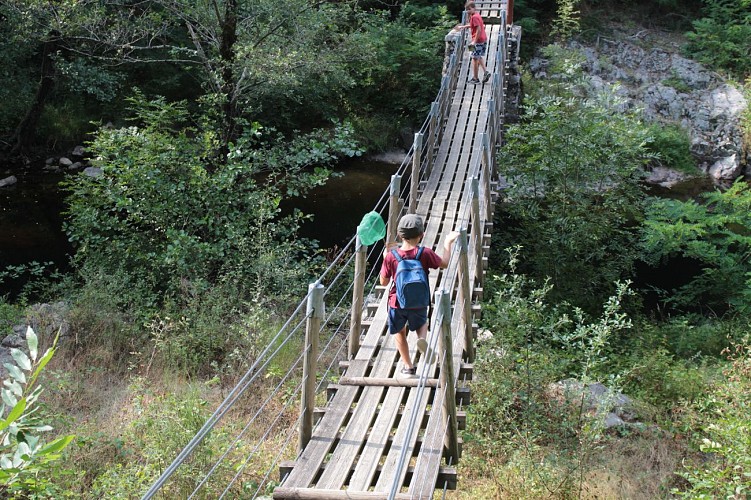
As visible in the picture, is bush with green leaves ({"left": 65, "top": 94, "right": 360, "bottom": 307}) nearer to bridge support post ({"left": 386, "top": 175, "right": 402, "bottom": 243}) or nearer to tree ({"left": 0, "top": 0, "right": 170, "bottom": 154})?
tree ({"left": 0, "top": 0, "right": 170, "bottom": 154})

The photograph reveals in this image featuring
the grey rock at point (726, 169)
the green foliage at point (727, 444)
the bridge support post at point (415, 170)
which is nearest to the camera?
the green foliage at point (727, 444)

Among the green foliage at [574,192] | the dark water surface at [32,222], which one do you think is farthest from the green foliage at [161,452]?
the green foliage at [574,192]

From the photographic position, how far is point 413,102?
17344mm

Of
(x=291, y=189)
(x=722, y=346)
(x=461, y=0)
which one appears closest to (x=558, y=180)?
(x=722, y=346)

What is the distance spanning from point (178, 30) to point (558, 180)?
9597mm

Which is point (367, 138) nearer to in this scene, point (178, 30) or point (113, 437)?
point (178, 30)

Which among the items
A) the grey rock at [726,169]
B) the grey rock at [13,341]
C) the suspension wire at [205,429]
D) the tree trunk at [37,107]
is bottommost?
the grey rock at [726,169]

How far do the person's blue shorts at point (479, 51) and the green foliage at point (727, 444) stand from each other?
614 cm

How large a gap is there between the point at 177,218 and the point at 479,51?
5.41 m

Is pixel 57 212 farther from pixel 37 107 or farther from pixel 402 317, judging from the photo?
pixel 402 317

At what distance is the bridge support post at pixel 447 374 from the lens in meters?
3.95

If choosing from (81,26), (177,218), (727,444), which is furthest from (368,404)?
(81,26)

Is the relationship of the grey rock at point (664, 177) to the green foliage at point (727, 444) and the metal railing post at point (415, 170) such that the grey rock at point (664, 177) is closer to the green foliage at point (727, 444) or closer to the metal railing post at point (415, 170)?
the green foliage at point (727, 444)

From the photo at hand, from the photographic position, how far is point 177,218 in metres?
9.58
